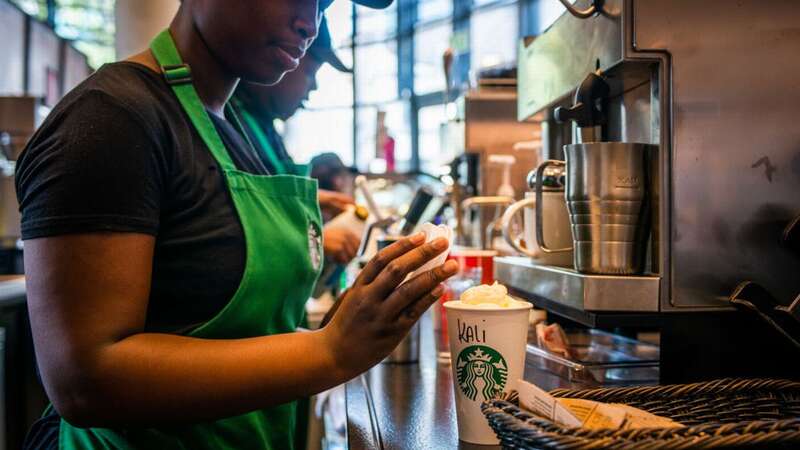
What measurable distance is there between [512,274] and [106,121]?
92cm

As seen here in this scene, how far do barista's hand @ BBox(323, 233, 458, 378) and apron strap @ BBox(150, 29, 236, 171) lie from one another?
308 millimetres

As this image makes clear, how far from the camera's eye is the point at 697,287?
104 cm

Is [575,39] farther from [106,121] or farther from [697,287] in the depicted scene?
[106,121]

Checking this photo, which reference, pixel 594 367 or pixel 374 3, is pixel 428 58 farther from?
pixel 594 367

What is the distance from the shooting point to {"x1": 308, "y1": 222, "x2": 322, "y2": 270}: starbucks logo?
1104mm

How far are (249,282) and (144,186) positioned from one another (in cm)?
21

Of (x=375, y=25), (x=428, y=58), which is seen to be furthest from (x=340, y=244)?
(x=375, y=25)

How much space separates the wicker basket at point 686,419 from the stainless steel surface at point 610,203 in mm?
310

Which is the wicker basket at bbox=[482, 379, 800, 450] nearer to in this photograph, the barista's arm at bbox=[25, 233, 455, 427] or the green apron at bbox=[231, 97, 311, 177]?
the barista's arm at bbox=[25, 233, 455, 427]

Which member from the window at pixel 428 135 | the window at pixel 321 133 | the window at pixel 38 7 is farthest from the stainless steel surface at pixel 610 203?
the window at pixel 38 7

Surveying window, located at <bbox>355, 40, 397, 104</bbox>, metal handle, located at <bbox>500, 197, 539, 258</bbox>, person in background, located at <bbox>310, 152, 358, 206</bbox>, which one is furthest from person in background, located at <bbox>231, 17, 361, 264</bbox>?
window, located at <bbox>355, 40, 397, 104</bbox>

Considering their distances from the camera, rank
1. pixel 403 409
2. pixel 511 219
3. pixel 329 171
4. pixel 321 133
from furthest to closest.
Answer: pixel 321 133 → pixel 329 171 → pixel 511 219 → pixel 403 409

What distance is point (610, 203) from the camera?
1046 millimetres

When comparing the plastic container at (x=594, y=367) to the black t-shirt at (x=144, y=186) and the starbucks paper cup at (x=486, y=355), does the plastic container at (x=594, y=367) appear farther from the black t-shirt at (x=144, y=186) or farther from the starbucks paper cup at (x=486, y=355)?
the black t-shirt at (x=144, y=186)
